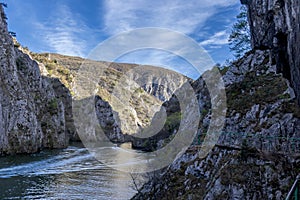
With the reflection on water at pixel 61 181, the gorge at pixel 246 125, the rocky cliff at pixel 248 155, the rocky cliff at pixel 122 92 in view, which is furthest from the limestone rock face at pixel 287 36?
the rocky cliff at pixel 122 92

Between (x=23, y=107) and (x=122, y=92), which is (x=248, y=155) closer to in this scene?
(x=23, y=107)

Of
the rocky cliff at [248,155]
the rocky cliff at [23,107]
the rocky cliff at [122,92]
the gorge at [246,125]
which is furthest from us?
the rocky cliff at [122,92]

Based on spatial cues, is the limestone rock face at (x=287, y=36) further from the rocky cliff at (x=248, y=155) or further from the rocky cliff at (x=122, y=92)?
the rocky cliff at (x=122, y=92)

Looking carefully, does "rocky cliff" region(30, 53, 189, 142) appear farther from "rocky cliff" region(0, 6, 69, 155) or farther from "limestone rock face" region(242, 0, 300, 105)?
"limestone rock face" region(242, 0, 300, 105)

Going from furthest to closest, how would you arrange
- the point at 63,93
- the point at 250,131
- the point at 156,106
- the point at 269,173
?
the point at 156,106 < the point at 63,93 < the point at 250,131 < the point at 269,173

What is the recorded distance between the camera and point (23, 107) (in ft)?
176

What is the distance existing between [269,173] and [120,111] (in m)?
118

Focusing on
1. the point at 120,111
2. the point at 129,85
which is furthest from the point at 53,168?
the point at 129,85

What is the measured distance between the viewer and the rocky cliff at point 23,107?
49.1m

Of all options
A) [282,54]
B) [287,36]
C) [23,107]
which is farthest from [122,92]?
[287,36]

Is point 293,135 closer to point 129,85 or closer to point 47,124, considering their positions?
point 47,124

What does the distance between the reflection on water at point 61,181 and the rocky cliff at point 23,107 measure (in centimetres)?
946

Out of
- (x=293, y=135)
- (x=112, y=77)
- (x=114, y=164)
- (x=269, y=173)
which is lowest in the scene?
(x=114, y=164)

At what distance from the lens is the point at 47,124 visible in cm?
6706
